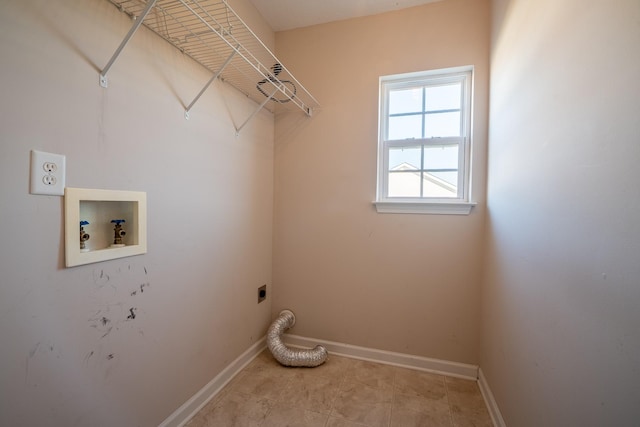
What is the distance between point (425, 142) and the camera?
1.94 meters

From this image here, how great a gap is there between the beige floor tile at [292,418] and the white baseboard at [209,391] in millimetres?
390

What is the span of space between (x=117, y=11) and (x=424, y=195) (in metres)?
1.96

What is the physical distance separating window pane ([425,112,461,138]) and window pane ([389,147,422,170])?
0.50ft

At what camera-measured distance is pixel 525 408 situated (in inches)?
42.2

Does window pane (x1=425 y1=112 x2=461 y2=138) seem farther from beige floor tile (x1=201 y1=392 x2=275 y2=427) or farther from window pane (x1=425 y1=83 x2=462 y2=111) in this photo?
beige floor tile (x1=201 y1=392 x2=275 y2=427)

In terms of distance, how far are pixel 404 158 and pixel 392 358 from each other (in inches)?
60.2

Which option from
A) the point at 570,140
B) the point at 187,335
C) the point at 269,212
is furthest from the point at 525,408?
the point at 269,212

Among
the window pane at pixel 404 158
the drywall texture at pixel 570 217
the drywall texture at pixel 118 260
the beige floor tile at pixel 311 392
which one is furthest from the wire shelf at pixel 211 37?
the beige floor tile at pixel 311 392

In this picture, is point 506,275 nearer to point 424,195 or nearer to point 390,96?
point 424,195

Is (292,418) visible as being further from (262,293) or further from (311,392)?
(262,293)

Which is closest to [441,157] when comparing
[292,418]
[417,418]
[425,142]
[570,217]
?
[425,142]

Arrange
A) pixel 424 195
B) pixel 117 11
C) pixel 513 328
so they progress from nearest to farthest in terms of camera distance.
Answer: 1. pixel 117 11
2. pixel 513 328
3. pixel 424 195

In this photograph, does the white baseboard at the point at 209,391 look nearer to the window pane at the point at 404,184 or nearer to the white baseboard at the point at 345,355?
the white baseboard at the point at 345,355

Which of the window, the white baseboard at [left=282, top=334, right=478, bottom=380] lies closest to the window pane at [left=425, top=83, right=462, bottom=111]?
the window
